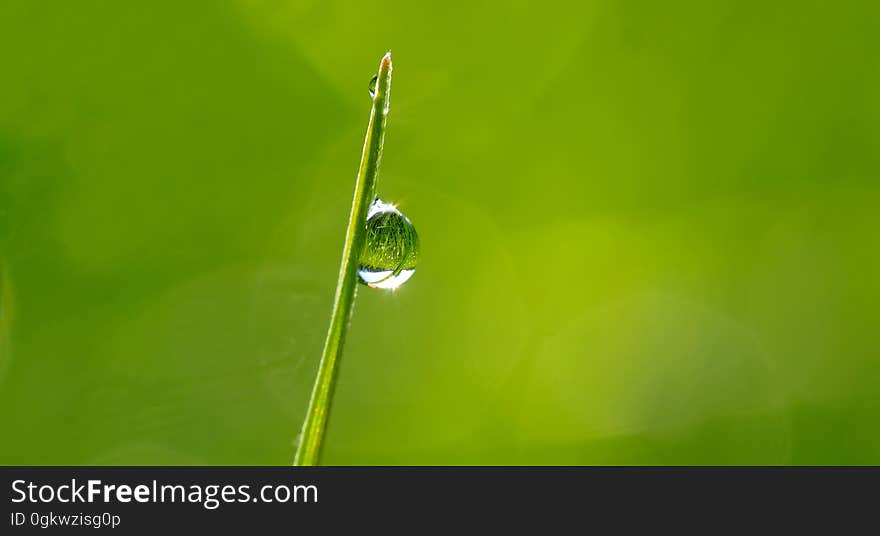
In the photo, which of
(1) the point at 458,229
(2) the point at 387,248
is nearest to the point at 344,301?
(2) the point at 387,248

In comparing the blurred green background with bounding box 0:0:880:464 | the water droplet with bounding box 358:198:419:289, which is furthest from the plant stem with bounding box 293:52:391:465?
the blurred green background with bounding box 0:0:880:464

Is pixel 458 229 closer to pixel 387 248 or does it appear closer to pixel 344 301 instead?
pixel 387 248

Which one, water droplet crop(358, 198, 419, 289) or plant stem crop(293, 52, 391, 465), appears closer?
plant stem crop(293, 52, 391, 465)

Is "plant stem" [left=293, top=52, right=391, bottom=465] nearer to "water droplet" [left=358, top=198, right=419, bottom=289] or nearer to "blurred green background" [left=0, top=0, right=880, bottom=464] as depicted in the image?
Answer: "water droplet" [left=358, top=198, right=419, bottom=289]

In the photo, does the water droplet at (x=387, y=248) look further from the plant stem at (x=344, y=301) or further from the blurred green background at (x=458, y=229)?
the blurred green background at (x=458, y=229)

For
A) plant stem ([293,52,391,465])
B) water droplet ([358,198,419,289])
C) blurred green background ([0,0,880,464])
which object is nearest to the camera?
plant stem ([293,52,391,465])

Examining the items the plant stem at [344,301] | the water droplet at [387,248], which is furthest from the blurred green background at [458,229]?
the plant stem at [344,301]
